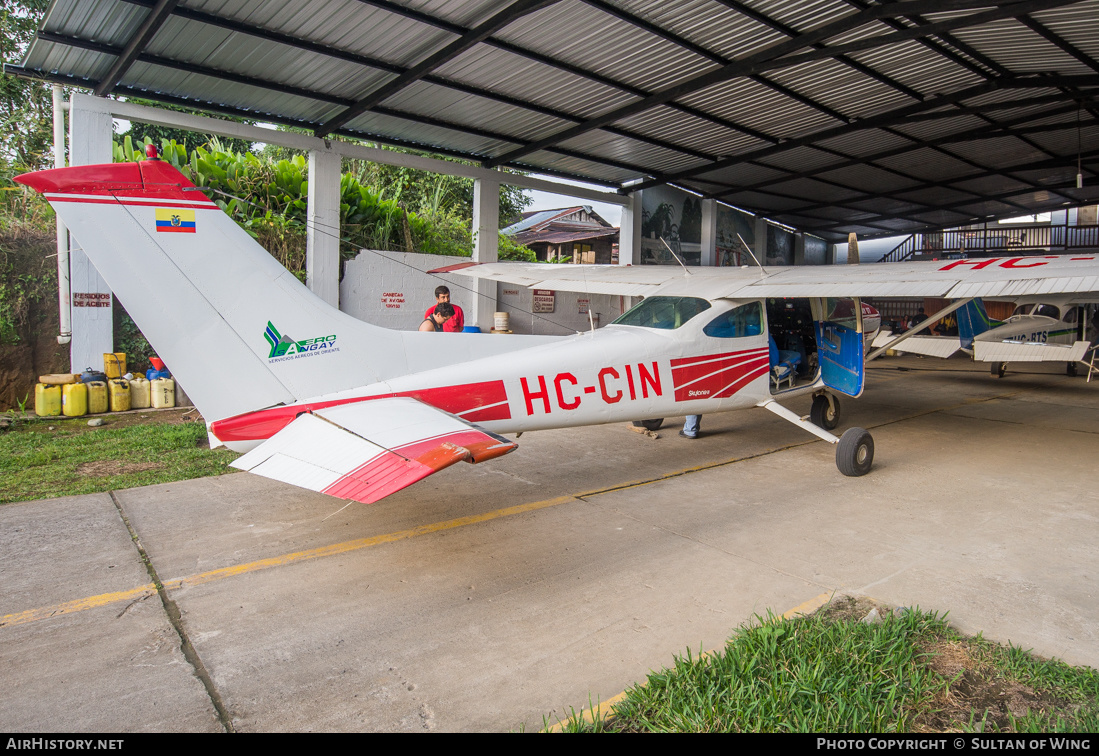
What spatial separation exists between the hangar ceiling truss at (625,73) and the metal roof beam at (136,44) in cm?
4

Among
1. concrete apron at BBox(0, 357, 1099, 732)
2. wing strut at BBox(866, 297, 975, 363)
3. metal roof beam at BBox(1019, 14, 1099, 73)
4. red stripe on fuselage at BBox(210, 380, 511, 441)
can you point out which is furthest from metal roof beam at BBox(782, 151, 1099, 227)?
red stripe on fuselage at BBox(210, 380, 511, 441)

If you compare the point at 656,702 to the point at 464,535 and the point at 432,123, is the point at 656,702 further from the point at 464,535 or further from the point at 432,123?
the point at 432,123

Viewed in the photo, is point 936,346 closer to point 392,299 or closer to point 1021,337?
point 1021,337

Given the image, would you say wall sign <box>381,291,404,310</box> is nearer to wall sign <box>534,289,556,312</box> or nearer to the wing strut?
wall sign <box>534,289,556,312</box>

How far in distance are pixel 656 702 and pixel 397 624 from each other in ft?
5.39

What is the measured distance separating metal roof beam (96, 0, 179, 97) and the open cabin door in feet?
29.1

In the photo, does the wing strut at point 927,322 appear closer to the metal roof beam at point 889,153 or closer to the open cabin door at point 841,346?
the open cabin door at point 841,346

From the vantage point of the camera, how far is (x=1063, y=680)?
10.1ft

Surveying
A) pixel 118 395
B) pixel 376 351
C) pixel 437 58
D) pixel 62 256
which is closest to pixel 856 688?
pixel 376 351

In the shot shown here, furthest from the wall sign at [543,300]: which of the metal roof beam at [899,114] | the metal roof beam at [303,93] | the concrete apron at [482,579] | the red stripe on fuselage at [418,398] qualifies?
the red stripe on fuselage at [418,398]

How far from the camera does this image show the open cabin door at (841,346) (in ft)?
26.8

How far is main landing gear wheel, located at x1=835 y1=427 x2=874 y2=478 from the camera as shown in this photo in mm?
6836

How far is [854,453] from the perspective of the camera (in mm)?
6836

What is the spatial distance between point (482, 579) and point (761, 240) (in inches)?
896
